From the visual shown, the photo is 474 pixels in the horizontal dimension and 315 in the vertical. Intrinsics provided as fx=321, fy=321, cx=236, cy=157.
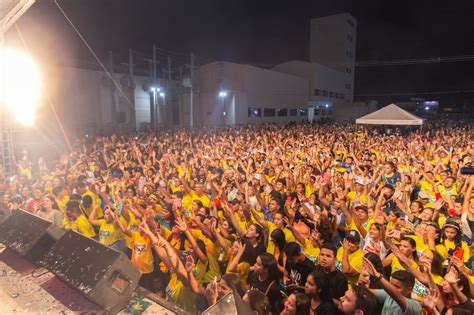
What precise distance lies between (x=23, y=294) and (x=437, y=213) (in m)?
5.61

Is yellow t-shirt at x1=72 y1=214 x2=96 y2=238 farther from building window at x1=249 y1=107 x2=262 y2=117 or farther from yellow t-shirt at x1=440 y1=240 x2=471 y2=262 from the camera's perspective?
building window at x1=249 y1=107 x2=262 y2=117

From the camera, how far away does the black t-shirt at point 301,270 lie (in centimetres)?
364

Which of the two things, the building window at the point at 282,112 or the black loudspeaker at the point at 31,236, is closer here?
→ the black loudspeaker at the point at 31,236

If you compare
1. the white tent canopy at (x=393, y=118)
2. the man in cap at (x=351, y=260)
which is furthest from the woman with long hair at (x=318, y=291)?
the white tent canopy at (x=393, y=118)

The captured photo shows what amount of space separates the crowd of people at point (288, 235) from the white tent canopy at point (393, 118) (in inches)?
303

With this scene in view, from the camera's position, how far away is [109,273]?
125 inches

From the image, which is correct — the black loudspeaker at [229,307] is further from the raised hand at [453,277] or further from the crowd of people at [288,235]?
the raised hand at [453,277]

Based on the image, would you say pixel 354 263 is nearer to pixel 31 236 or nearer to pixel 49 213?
pixel 31 236

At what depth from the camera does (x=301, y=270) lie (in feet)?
12.1

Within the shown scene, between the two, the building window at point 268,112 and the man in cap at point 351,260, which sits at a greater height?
the building window at point 268,112

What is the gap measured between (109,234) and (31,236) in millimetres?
1062

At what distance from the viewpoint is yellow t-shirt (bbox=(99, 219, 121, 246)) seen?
4998 mm

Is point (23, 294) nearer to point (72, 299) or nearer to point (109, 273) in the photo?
point (72, 299)

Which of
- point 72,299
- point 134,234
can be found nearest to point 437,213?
point 134,234
